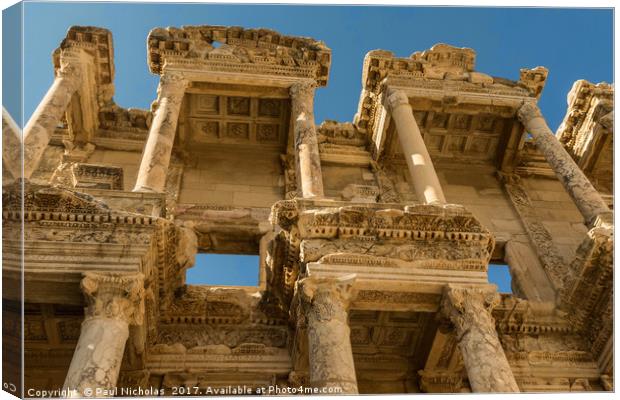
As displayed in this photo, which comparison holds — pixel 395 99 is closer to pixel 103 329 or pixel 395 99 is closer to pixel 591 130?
pixel 591 130

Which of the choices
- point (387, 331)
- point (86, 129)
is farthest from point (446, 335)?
point (86, 129)

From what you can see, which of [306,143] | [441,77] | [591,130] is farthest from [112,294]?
[591,130]

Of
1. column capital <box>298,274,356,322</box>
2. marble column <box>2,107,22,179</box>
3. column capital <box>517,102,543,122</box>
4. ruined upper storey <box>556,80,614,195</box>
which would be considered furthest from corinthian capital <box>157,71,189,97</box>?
ruined upper storey <box>556,80,614,195</box>

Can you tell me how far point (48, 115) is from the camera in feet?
42.5

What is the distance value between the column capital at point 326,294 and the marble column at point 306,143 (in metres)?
2.64

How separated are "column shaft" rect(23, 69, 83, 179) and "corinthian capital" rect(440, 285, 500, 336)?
753 centimetres

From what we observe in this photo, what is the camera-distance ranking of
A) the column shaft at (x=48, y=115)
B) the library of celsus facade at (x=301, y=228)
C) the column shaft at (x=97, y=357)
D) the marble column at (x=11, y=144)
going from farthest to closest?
the column shaft at (x=48, y=115), the library of celsus facade at (x=301, y=228), the column shaft at (x=97, y=357), the marble column at (x=11, y=144)

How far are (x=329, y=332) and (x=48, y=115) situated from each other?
8.02 m

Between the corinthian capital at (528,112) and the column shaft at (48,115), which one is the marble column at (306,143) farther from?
the corinthian capital at (528,112)

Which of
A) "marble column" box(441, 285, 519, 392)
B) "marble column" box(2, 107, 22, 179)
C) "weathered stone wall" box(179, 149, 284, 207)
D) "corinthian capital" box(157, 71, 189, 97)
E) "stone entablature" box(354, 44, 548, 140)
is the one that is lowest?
"weathered stone wall" box(179, 149, 284, 207)

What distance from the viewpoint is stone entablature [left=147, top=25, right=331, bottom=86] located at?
15.5m

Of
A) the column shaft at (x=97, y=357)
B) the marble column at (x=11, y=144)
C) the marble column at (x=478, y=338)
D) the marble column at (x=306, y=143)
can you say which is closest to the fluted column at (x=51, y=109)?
the column shaft at (x=97, y=357)

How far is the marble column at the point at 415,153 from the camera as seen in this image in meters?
12.0

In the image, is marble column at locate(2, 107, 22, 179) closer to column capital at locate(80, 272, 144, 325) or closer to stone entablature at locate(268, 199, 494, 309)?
column capital at locate(80, 272, 144, 325)
